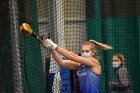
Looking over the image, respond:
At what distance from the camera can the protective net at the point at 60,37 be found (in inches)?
295

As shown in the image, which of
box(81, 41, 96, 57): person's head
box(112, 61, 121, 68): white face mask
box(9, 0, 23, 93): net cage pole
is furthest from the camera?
box(112, 61, 121, 68): white face mask

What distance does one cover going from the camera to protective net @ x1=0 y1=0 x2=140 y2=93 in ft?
24.6

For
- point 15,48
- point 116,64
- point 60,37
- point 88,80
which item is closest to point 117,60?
point 116,64

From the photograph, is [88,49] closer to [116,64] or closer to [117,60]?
[116,64]

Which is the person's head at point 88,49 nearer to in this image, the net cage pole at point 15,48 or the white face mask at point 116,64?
the net cage pole at point 15,48

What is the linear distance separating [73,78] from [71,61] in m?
0.88

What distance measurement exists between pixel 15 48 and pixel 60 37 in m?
0.72

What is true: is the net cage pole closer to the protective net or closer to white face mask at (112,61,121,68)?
the protective net

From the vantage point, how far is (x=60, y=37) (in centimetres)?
750

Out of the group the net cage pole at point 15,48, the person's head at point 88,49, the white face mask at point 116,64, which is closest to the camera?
the person's head at point 88,49

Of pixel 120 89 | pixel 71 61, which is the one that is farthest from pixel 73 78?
pixel 120 89

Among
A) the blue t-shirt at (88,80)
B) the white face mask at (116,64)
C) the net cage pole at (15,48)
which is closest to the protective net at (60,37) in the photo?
the net cage pole at (15,48)

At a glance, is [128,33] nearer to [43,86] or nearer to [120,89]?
[120,89]

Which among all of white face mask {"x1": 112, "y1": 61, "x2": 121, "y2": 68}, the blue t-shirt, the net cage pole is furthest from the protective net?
the blue t-shirt
